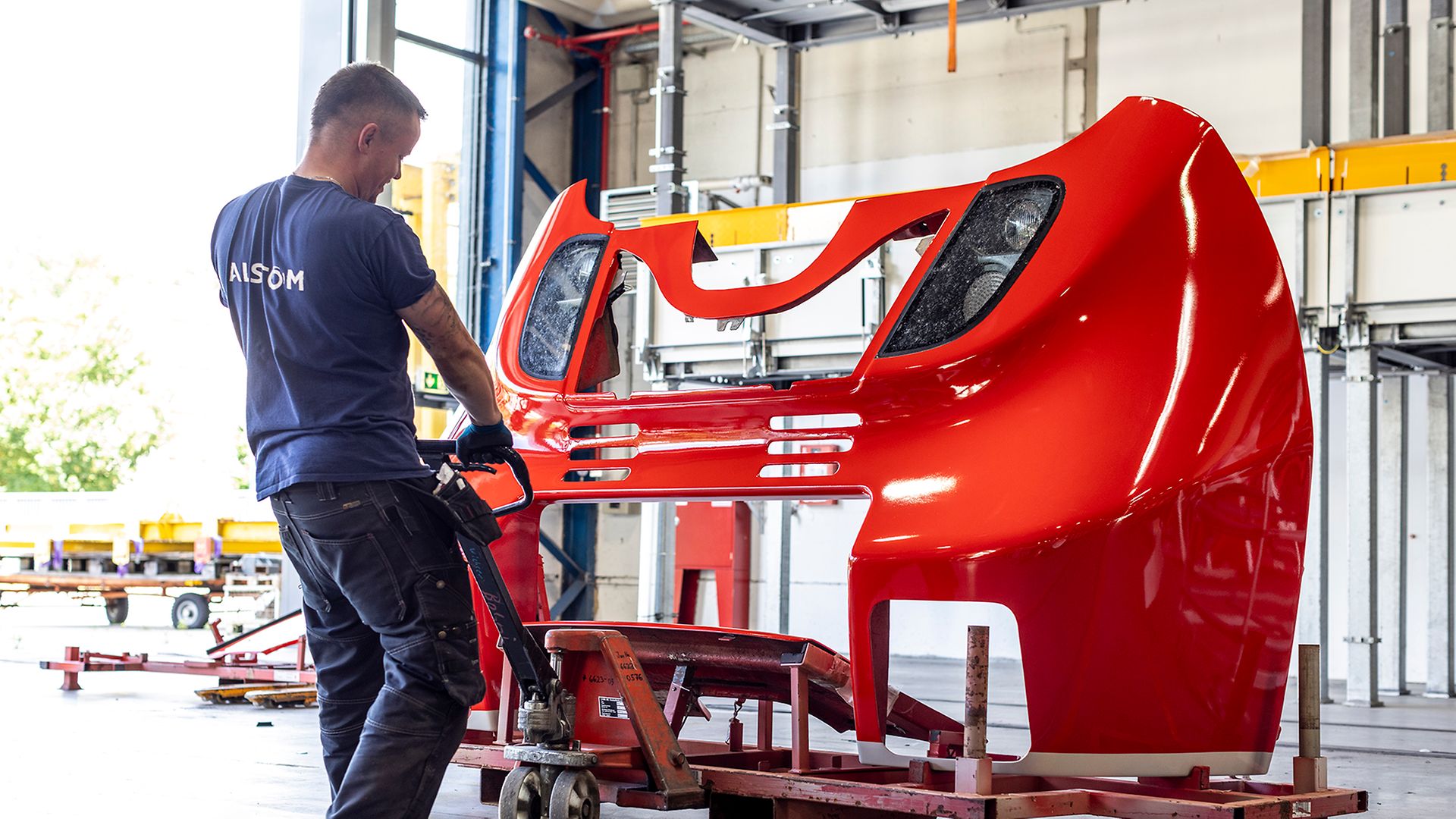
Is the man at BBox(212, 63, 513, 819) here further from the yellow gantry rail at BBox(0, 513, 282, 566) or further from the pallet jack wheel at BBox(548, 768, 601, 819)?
the yellow gantry rail at BBox(0, 513, 282, 566)

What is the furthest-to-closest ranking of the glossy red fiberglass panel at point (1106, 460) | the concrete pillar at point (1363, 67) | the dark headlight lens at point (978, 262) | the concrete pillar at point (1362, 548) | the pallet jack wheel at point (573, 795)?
the concrete pillar at point (1363, 67) < the concrete pillar at point (1362, 548) < the dark headlight lens at point (978, 262) < the pallet jack wheel at point (573, 795) < the glossy red fiberglass panel at point (1106, 460)

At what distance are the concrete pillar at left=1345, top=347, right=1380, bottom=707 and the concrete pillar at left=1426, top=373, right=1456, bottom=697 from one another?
1.41 m

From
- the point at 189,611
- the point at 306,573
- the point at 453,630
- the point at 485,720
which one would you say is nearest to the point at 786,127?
the point at 485,720

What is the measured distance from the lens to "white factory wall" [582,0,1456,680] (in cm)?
1194

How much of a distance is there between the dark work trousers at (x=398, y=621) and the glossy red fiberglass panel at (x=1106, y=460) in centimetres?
89

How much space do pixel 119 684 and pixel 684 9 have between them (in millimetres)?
6460

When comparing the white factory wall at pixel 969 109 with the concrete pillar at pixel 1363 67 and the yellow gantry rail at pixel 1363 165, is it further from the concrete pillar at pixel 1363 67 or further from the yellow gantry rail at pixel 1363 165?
the yellow gantry rail at pixel 1363 165

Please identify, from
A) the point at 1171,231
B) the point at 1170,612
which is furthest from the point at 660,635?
the point at 1171,231

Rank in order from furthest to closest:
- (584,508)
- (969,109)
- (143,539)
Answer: (143,539)
(584,508)
(969,109)

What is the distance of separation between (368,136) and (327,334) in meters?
0.42

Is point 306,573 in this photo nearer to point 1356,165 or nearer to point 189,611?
point 1356,165

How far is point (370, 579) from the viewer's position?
8.87 ft

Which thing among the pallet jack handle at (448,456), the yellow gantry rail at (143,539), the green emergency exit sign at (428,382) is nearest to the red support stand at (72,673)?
the green emergency exit sign at (428,382)

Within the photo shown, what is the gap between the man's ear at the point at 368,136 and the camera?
9.47ft
